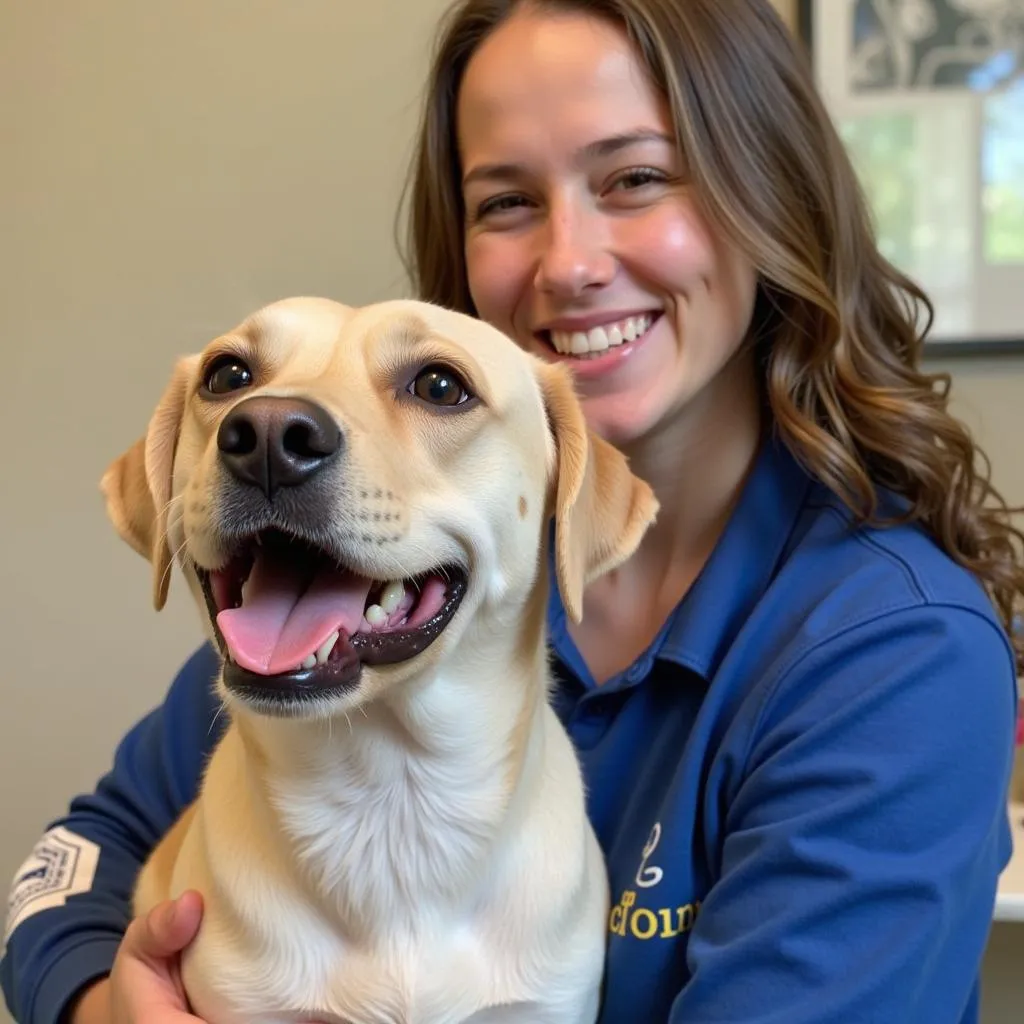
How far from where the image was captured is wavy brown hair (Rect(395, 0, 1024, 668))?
1.24 m

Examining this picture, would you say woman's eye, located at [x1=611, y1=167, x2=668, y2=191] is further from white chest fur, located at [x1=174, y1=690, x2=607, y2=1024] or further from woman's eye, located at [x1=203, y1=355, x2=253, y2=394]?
white chest fur, located at [x1=174, y1=690, x2=607, y2=1024]

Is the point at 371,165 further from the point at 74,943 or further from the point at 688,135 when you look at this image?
the point at 74,943

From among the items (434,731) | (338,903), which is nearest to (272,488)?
(434,731)

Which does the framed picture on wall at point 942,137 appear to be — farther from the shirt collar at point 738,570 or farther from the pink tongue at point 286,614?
the pink tongue at point 286,614

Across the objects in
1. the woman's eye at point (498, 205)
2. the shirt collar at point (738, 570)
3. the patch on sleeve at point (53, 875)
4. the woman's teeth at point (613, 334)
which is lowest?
the patch on sleeve at point (53, 875)

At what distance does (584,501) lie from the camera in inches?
43.5

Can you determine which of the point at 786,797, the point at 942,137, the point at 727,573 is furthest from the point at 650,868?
the point at 942,137

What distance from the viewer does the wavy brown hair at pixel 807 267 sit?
124 centimetres

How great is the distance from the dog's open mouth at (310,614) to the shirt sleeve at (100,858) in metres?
0.53

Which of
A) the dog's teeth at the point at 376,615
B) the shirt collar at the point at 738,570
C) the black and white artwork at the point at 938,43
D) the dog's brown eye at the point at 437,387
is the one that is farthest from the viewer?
the black and white artwork at the point at 938,43

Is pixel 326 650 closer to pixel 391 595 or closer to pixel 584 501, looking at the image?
pixel 391 595

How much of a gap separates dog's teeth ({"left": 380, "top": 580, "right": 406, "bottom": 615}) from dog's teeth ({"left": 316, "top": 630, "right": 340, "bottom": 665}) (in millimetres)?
→ 64

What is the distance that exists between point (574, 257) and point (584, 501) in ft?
1.07

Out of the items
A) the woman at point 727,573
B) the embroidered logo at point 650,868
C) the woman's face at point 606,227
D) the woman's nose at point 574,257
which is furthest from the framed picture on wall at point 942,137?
the embroidered logo at point 650,868
